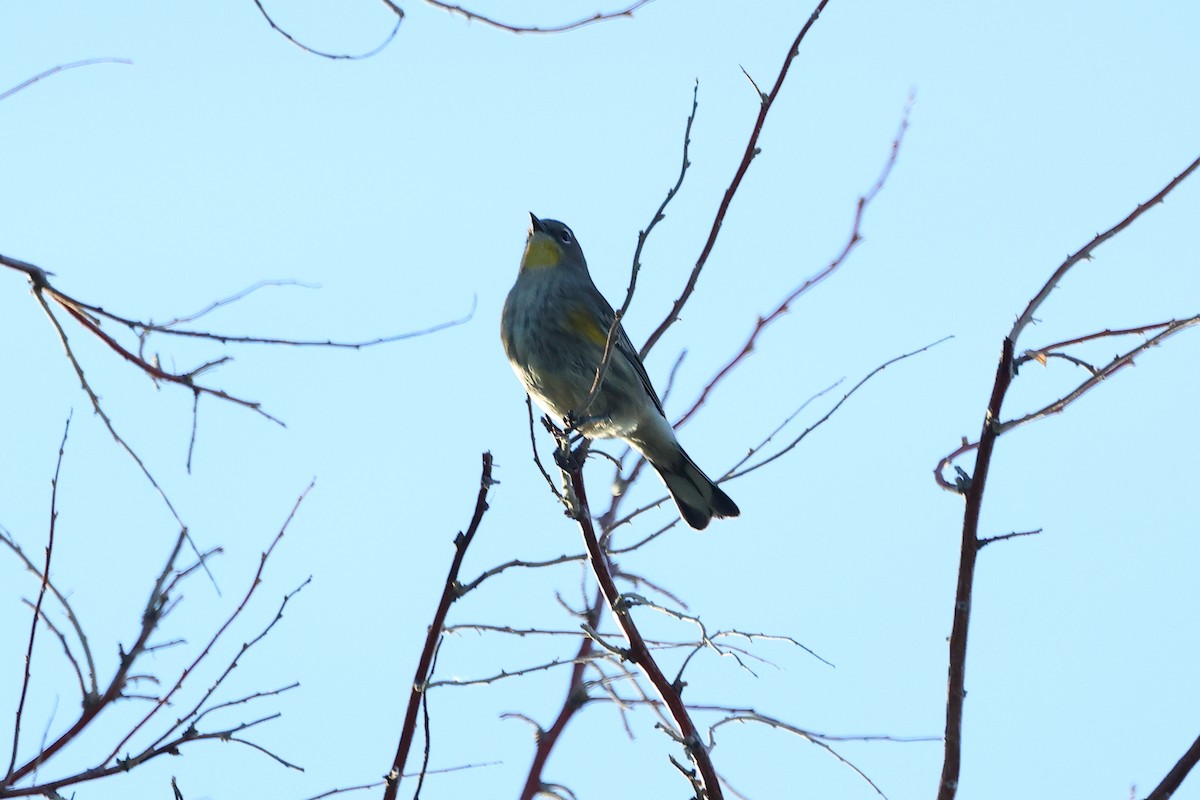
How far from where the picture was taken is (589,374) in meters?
7.01

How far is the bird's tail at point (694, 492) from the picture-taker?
749cm

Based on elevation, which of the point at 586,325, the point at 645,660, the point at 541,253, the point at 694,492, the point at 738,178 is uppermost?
the point at 541,253

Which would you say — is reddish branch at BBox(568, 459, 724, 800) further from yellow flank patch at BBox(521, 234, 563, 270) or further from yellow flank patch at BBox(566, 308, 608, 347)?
yellow flank patch at BBox(521, 234, 563, 270)

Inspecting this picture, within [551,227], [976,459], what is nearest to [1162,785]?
[976,459]

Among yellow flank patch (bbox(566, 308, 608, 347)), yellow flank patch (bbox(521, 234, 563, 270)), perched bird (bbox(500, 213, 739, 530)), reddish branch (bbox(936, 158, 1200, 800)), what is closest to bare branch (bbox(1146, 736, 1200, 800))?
reddish branch (bbox(936, 158, 1200, 800))

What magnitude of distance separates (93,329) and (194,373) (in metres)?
0.34

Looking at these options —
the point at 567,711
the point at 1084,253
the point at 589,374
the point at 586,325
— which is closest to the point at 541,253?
the point at 586,325

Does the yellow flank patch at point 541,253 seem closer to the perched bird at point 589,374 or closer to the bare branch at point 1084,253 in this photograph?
the perched bird at point 589,374

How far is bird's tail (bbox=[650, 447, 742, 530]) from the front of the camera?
749cm

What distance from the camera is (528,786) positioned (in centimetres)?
391

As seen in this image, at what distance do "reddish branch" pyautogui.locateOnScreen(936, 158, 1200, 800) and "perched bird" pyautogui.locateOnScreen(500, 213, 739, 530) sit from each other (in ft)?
12.2

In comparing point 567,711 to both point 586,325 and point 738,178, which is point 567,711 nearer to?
point 738,178

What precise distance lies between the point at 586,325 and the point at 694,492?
124cm

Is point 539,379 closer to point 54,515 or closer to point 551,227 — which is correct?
point 551,227
